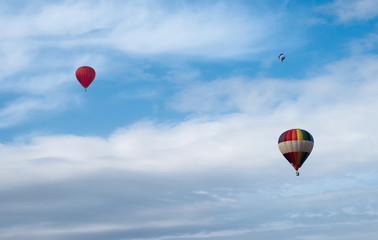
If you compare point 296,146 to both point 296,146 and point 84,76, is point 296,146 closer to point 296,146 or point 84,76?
point 296,146

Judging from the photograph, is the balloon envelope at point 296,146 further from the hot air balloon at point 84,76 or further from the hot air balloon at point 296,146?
the hot air balloon at point 84,76

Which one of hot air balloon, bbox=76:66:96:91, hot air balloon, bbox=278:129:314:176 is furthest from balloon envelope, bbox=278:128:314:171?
hot air balloon, bbox=76:66:96:91

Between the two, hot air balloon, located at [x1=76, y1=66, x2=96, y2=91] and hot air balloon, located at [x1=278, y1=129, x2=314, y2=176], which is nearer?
hot air balloon, located at [x1=278, y1=129, x2=314, y2=176]

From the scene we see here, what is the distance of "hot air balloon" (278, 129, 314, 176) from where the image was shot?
385ft

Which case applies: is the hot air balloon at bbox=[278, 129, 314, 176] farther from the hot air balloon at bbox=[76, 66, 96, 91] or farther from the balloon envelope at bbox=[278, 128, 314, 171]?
the hot air balloon at bbox=[76, 66, 96, 91]

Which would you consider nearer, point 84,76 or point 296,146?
point 296,146

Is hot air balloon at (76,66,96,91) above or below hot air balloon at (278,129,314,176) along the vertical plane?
above

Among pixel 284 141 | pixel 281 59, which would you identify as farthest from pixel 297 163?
pixel 281 59

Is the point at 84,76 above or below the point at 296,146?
above

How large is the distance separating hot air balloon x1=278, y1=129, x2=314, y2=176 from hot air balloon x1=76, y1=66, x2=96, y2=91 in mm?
43246

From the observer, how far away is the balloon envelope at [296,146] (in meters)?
117

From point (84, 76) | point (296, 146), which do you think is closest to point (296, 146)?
point (296, 146)

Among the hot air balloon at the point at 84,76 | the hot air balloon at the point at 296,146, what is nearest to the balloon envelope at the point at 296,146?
the hot air balloon at the point at 296,146

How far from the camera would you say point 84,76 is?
12925 cm
